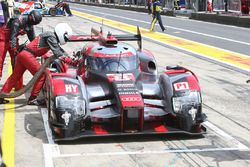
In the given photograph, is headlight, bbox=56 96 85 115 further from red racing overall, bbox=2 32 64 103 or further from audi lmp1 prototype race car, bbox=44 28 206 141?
red racing overall, bbox=2 32 64 103

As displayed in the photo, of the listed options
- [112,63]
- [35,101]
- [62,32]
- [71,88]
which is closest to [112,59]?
[112,63]

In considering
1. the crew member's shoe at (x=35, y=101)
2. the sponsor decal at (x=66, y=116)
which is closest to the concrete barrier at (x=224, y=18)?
the crew member's shoe at (x=35, y=101)

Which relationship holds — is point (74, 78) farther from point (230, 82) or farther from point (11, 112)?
point (230, 82)

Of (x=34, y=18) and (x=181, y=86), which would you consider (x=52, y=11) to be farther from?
(x=181, y=86)

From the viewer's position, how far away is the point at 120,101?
279 inches

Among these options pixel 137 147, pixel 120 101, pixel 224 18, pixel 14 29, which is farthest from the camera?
pixel 224 18

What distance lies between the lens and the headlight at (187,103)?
24.1 feet

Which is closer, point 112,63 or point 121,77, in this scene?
point 121,77

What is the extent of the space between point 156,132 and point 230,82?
18.1ft

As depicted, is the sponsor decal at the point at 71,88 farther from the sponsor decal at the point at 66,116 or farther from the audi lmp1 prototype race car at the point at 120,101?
the sponsor decal at the point at 66,116

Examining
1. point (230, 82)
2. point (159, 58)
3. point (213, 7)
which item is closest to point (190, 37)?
point (159, 58)

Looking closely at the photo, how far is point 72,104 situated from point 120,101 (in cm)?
71

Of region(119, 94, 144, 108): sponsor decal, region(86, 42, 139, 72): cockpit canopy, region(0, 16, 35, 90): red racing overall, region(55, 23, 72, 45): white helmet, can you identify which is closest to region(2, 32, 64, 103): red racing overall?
region(55, 23, 72, 45): white helmet

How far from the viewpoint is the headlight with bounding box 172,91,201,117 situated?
7359 millimetres
